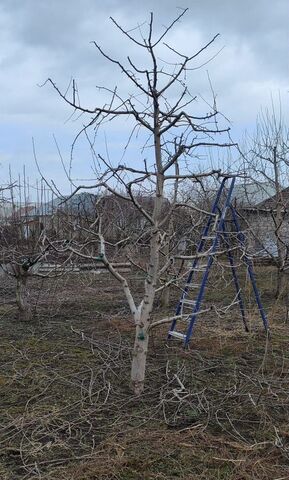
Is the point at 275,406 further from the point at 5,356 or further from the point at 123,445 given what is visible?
the point at 5,356

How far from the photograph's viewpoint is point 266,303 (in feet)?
29.0

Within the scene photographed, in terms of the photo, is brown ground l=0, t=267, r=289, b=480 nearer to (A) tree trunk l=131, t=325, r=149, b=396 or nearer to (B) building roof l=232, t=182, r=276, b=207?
(A) tree trunk l=131, t=325, r=149, b=396

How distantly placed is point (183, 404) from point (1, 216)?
7889mm

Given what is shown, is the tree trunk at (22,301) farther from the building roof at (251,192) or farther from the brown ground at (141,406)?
the building roof at (251,192)

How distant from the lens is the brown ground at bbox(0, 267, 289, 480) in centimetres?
295

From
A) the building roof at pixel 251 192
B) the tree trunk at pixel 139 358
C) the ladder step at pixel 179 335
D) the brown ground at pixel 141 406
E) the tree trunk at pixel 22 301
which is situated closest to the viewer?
the brown ground at pixel 141 406

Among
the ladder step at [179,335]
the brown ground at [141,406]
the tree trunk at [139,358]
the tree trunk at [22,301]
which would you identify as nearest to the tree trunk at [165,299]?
the brown ground at [141,406]

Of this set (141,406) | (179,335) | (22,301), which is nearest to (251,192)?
(22,301)

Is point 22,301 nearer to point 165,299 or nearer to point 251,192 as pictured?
point 165,299

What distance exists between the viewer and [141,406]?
3.86 meters

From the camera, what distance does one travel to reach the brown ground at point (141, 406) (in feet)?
9.67

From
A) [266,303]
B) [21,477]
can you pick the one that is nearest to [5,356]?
[21,477]

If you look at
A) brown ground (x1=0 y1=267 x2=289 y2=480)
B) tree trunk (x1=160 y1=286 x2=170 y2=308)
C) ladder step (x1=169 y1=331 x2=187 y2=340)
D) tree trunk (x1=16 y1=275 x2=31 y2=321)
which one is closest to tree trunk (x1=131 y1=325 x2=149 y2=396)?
brown ground (x1=0 y1=267 x2=289 y2=480)

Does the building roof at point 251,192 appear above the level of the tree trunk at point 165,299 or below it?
above
